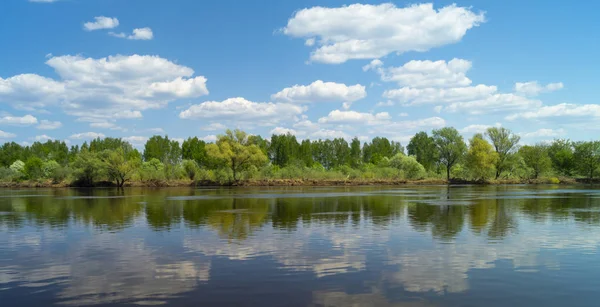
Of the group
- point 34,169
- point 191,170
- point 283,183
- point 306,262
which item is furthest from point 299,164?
point 306,262

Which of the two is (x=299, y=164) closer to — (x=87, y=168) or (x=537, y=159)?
(x=87, y=168)

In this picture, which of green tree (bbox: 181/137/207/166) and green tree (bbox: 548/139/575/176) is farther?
green tree (bbox: 181/137/207/166)

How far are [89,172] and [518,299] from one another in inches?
3924

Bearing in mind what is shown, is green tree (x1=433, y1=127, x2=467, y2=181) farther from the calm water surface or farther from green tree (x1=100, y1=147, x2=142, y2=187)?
the calm water surface

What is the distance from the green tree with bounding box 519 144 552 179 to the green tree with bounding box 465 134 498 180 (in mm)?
15915

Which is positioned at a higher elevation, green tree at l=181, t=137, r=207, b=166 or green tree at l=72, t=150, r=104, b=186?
green tree at l=181, t=137, r=207, b=166

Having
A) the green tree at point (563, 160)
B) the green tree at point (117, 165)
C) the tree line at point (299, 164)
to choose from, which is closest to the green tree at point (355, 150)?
the tree line at point (299, 164)

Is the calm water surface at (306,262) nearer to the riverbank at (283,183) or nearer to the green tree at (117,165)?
the green tree at (117,165)

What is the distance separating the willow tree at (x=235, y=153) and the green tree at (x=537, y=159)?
225 ft

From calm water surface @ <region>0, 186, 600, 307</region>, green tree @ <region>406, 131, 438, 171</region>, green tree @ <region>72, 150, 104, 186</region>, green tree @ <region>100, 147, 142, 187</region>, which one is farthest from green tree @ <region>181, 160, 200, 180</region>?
green tree @ <region>406, 131, 438, 171</region>

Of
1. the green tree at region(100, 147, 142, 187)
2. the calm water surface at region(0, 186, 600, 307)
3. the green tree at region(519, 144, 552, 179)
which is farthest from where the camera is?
the green tree at region(519, 144, 552, 179)

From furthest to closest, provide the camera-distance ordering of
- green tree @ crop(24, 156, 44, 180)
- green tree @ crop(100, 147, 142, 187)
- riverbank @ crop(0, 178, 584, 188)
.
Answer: green tree @ crop(24, 156, 44, 180)
riverbank @ crop(0, 178, 584, 188)
green tree @ crop(100, 147, 142, 187)

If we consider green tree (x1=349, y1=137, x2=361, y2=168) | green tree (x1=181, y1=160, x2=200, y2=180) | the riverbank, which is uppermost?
green tree (x1=349, y1=137, x2=361, y2=168)

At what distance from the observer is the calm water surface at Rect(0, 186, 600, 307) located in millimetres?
11867
